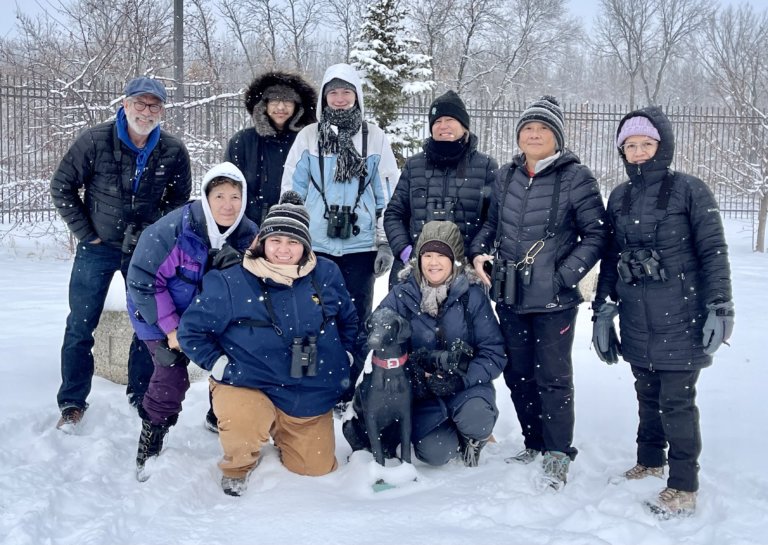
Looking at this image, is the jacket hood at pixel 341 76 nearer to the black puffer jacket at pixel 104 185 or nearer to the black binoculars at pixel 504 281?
the black puffer jacket at pixel 104 185

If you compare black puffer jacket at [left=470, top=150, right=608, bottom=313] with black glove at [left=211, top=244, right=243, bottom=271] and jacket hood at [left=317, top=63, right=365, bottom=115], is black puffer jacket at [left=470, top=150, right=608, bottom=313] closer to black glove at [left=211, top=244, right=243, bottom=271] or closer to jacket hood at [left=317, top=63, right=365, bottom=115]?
jacket hood at [left=317, top=63, right=365, bottom=115]

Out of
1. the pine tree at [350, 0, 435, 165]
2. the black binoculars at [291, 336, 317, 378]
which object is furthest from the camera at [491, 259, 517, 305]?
the pine tree at [350, 0, 435, 165]

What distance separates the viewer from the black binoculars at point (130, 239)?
399 centimetres

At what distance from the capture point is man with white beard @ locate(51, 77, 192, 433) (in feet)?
13.1

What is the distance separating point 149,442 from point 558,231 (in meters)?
2.50

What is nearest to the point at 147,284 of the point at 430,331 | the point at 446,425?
the point at 430,331

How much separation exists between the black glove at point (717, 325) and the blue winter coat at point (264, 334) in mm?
1898

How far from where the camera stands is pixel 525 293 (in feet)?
11.4

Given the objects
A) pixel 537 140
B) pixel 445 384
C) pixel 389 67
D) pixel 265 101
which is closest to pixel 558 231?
pixel 537 140

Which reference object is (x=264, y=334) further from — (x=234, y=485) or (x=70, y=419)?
(x=70, y=419)

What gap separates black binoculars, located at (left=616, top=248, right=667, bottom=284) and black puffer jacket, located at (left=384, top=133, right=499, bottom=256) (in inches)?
38.8

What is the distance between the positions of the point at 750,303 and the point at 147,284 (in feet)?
23.2

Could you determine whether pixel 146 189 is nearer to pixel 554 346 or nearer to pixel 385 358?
pixel 385 358

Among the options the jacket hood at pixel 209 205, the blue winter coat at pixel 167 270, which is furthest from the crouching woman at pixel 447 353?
the blue winter coat at pixel 167 270
